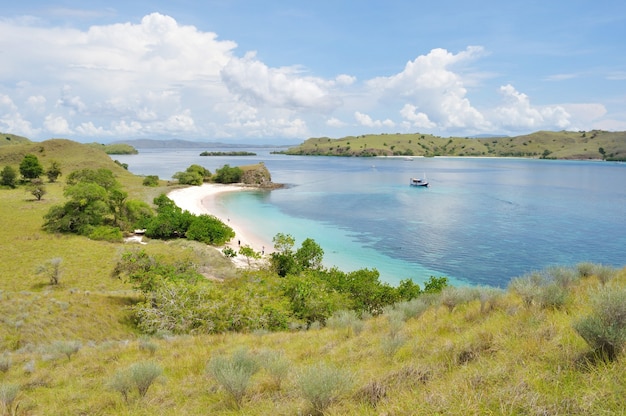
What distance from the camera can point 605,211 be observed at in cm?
7062

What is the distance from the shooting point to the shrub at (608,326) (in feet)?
18.4

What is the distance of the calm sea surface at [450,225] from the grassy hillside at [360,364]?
2325 centimetres

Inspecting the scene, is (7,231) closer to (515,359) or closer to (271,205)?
(271,205)

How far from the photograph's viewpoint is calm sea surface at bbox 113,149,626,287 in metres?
39.9

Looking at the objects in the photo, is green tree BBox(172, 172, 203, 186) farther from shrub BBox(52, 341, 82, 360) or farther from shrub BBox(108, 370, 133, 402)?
shrub BBox(108, 370, 133, 402)

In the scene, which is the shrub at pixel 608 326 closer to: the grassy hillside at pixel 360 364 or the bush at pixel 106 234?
the grassy hillside at pixel 360 364

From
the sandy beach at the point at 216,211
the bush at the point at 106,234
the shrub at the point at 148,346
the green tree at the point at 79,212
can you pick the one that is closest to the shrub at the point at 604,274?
the shrub at the point at 148,346

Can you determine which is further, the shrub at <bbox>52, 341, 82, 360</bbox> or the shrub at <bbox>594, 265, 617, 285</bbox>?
the shrub at <bbox>594, 265, 617, 285</bbox>

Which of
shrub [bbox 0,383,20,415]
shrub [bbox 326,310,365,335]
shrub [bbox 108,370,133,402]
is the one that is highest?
shrub [bbox 108,370,133,402]

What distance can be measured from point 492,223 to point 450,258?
23704 millimetres

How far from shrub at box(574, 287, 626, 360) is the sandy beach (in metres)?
35.4

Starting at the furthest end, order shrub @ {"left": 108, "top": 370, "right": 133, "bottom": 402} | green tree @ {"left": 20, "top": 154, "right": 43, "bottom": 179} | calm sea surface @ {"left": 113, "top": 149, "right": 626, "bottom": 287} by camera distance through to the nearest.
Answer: green tree @ {"left": 20, "top": 154, "right": 43, "bottom": 179}, calm sea surface @ {"left": 113, "top": 149, "right": 626, "bottom": 287}, shrub @ {"left": 108, "top": 370, "right": 133, "bottom": 402}

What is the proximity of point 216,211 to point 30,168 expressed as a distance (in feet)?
172

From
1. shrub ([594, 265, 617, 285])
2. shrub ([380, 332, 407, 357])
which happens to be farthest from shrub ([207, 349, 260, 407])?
shrub ([594, 265, 617, 285])
